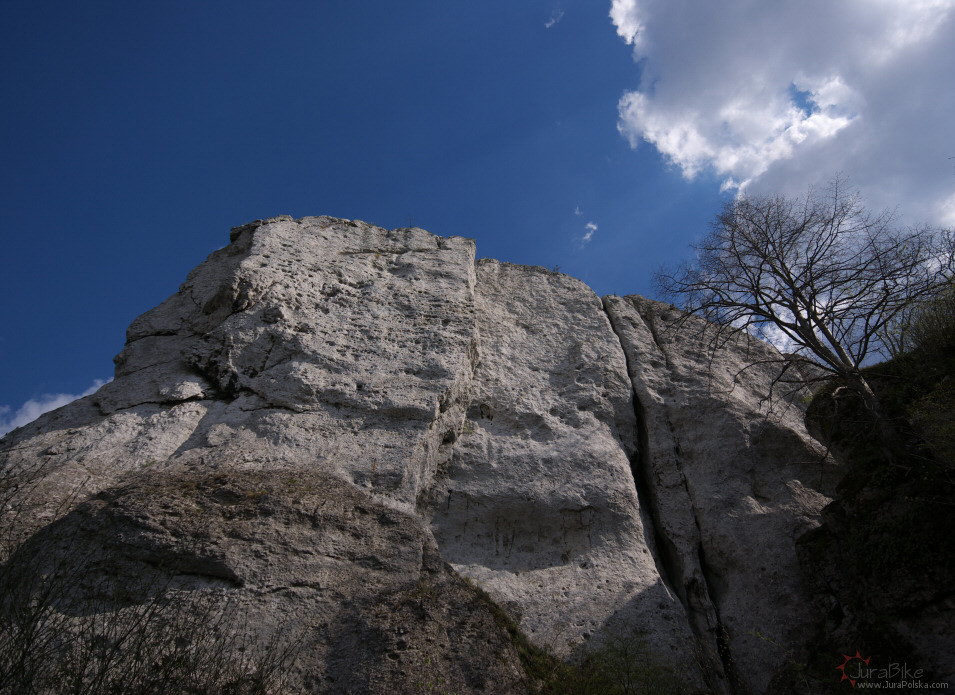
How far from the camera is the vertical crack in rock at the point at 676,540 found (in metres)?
6.62

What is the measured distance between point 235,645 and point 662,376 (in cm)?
682

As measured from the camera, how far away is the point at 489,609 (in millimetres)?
5855

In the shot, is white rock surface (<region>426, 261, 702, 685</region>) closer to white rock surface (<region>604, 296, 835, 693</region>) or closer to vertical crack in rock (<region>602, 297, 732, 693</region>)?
vertical crack in rock (<region>602, 297, 732, 693</region>)

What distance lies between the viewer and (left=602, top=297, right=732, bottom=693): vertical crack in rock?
261 inches

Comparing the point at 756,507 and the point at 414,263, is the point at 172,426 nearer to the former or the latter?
the point at 414,263

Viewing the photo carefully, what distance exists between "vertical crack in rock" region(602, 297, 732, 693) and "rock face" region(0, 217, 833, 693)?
3cm

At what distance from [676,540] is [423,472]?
3.32 metres

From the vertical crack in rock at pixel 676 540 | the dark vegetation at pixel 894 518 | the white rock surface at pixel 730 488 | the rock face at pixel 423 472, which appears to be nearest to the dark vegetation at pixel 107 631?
the rock face at pixel 423 472

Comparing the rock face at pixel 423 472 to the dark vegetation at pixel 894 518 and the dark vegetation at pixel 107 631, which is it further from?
the dark vegetation at pixel 894 518

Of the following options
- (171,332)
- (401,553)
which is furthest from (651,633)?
(171,332)

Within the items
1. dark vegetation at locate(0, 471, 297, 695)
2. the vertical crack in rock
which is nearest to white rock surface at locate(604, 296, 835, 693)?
the vertical crack in rock

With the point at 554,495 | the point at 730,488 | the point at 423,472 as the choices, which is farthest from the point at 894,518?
the point at 423,472

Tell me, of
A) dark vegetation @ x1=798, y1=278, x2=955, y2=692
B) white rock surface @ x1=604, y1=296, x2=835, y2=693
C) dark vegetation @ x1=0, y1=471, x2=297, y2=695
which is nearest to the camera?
dark vegetation @ x1=0, y1=471, x2=297, y2=695

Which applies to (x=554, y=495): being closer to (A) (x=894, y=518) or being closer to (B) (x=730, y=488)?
(B) (x=730, y=488)
